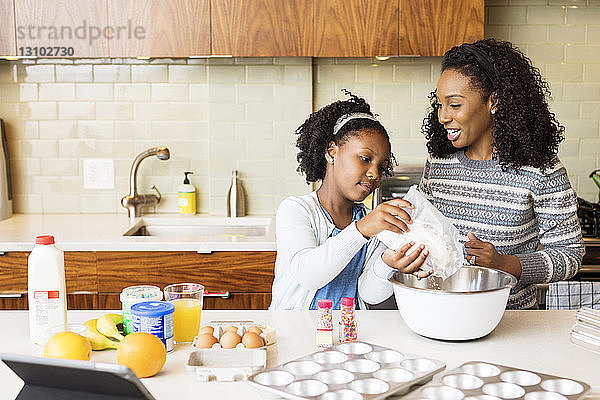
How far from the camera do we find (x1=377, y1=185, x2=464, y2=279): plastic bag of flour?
1.69 m

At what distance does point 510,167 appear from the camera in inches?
83.2

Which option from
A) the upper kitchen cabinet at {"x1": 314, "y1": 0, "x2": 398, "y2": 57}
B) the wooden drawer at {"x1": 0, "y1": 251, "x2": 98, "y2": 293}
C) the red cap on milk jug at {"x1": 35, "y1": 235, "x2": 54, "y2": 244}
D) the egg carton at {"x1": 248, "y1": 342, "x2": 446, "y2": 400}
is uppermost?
the upper kitchen cabinet at {"x1": 314, "y1": 0, "x2": 398, "y2": 57}

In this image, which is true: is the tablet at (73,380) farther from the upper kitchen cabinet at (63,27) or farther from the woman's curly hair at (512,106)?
the upper kitchen cabinet at (63,27)

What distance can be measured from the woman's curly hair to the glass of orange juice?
3.46 feet

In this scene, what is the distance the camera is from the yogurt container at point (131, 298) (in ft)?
5.19

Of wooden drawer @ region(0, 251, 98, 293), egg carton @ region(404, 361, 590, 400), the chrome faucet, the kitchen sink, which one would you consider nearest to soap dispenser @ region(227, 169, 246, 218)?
the kitchen sink

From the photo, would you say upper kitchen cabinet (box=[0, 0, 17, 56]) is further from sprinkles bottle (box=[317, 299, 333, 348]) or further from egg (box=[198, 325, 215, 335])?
sprinkles bottle (box=[317, 299, 333, 348])

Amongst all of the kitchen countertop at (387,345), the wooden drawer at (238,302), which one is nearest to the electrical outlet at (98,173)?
the wooden drawer at (238,302)

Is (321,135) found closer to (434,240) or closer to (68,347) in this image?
(434,240)

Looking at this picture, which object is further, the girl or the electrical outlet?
the electrical outlet

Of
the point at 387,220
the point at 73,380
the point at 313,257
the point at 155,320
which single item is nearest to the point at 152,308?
the point at 155,320

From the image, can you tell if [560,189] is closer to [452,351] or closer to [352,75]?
[452,351]

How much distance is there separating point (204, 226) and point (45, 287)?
73.1 inches

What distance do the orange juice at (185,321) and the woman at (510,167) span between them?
0.93 m
